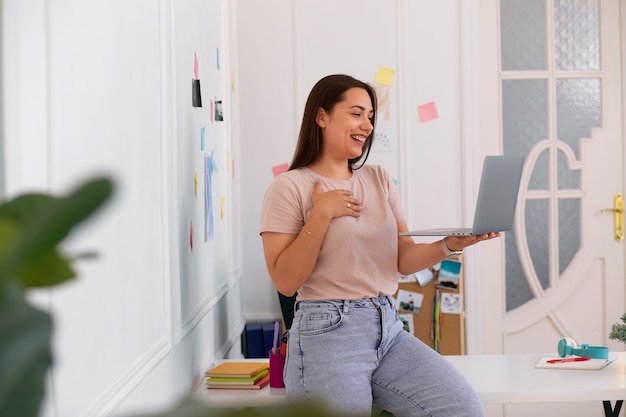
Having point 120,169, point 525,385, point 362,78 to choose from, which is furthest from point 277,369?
point 362,78

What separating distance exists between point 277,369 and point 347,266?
365 millimetres

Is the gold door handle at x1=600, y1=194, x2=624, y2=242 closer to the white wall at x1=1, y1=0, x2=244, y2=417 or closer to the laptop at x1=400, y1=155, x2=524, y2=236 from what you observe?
the laptop at x1=400, y1=155, x2=524, y2=236

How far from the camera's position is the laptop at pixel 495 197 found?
2.02m

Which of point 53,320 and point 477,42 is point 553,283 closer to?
point 477,42

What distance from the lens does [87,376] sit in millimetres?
1183

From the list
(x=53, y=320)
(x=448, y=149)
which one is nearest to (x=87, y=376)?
(x=53, y=320)

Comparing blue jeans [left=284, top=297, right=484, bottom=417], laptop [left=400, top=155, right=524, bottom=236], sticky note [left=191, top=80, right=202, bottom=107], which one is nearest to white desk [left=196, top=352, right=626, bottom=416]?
blue jeans [left=284, top=297, right=484, bottom=417]

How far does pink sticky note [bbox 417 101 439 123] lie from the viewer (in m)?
3.62

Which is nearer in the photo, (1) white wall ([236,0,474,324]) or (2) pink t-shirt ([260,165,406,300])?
(2) pink t-shirt ([260,165,406,300])

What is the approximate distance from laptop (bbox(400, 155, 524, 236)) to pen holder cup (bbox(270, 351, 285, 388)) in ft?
1.56

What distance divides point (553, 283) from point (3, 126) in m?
3.23

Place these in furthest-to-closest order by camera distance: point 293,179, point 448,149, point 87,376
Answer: point 448,149, point 293,179, point 87,376

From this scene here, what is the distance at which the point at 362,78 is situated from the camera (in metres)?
3.61

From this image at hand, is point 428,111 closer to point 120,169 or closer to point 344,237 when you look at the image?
point 344,237
